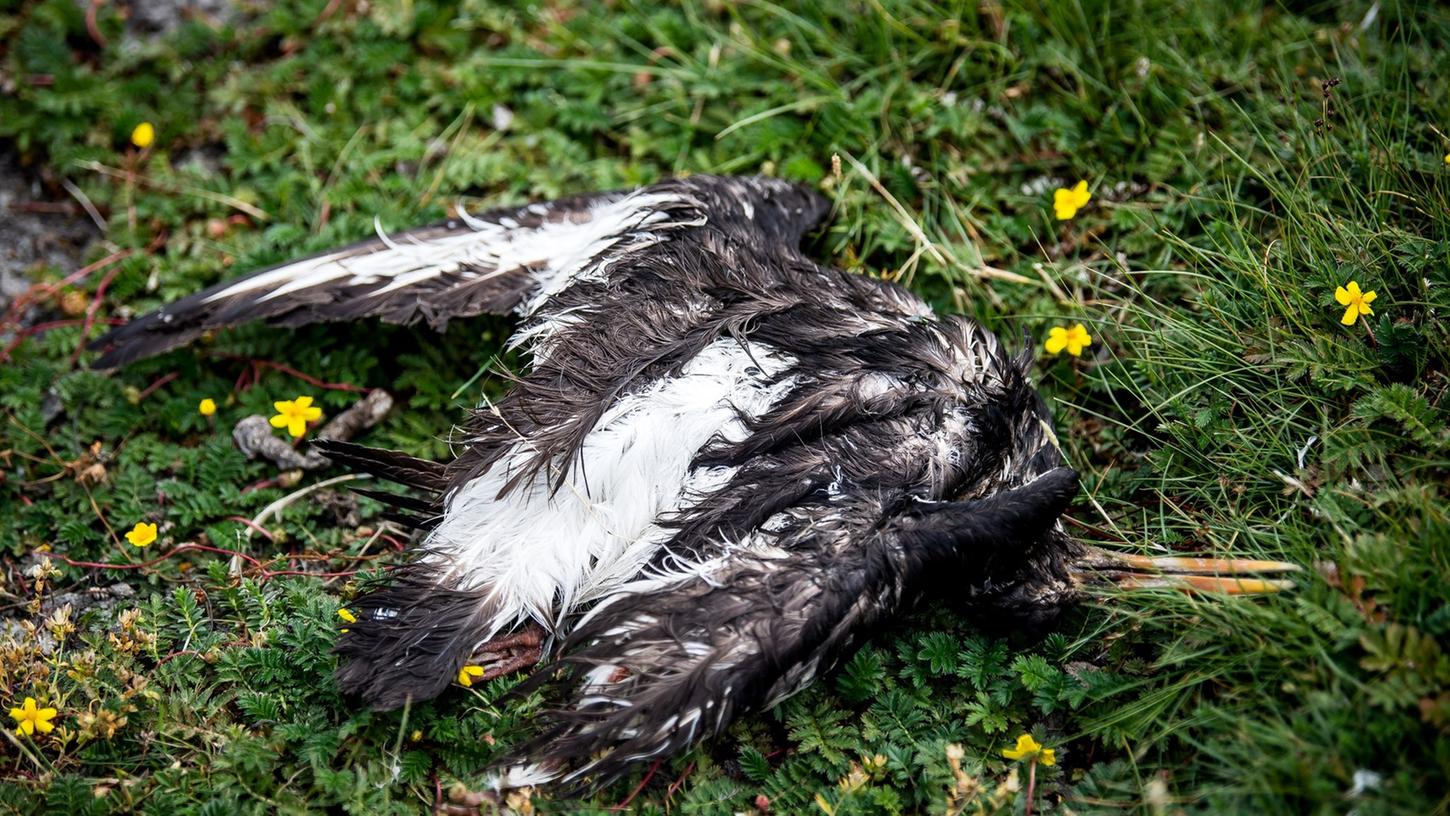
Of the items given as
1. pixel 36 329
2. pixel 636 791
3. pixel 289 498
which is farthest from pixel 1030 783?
pixel 36 329

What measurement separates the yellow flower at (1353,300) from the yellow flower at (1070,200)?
0.91 metres

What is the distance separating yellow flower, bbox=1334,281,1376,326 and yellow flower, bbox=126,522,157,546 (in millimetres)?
3618

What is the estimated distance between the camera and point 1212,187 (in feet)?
11.8

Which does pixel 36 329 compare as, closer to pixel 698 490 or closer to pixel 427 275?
pixel 427 275

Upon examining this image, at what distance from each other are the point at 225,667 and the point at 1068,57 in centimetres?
365

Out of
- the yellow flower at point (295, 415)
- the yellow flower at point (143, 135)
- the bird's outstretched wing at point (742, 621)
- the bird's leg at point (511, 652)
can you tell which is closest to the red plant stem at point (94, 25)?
the yellow flower at point (143, 135)

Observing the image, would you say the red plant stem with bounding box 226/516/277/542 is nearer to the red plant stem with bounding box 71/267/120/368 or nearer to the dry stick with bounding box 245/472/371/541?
the dry stick with bounding box 245/472/371/541

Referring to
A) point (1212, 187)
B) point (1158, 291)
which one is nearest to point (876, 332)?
point (1158, 291)

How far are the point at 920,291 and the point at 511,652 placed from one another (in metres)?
1.98

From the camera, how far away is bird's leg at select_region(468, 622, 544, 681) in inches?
113

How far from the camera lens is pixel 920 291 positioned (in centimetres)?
382

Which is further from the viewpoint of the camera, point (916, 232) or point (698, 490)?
point (916, 232)

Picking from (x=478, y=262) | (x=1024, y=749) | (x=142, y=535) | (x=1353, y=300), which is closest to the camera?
(x=1024, y=749)

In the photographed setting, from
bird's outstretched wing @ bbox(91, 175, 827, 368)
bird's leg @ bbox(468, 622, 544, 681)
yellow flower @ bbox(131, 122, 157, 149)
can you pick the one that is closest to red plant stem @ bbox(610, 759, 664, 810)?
bird's leg @ bbox(468, 622, 544, 681)
